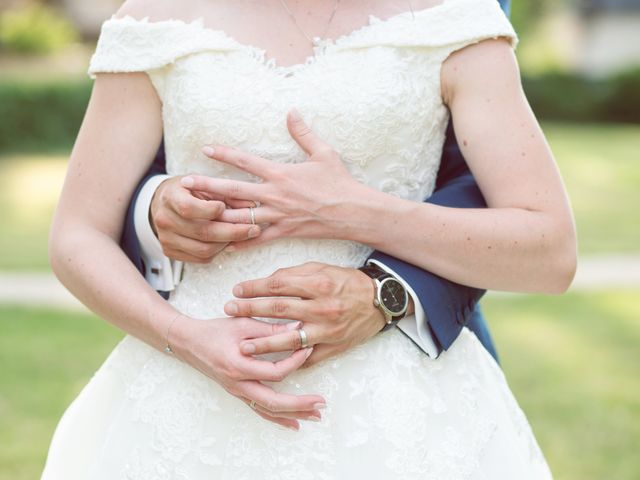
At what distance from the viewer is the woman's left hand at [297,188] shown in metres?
2.10

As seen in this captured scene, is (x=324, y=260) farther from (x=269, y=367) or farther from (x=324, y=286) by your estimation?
(x=269, y=367)

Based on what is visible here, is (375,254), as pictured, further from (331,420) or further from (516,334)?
(516,334)

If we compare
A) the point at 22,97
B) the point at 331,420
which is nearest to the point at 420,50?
the point at 331,420

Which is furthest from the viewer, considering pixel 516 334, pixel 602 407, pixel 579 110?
pixel 579 110

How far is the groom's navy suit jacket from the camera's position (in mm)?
2148

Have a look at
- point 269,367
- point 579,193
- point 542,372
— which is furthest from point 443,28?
point 579,193

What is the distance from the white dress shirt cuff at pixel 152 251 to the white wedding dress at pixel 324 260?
0.31 ft

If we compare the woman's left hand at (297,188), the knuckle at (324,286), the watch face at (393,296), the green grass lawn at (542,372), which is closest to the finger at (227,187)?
the woman's left hand at (297,188)

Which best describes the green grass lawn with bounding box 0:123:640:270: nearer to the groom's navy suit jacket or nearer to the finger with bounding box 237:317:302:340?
the groom's navy suit jacket

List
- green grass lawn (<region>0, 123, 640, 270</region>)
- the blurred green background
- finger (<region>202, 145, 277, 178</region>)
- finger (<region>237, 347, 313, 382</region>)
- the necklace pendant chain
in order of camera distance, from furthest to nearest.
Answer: green grass lawn (<region>0, 123, 640, 270</region>) < the blurred green background < the necklace pendant chain < finger (<region>202, 145, 277, 178</region>) < finger (<region>237, 347, 313, 382</region>)

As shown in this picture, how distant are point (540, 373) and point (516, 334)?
0.84 metres

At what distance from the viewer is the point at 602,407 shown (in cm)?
603

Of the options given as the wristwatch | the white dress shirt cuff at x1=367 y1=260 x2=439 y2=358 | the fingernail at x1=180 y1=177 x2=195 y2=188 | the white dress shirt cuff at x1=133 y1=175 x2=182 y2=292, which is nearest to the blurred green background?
the white dress shirt cuff at x1=133 y1=175 x2=182 y2=292

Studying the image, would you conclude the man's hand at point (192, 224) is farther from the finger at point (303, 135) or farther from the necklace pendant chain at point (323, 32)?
the necklace pendant chain at point (323, 32)
